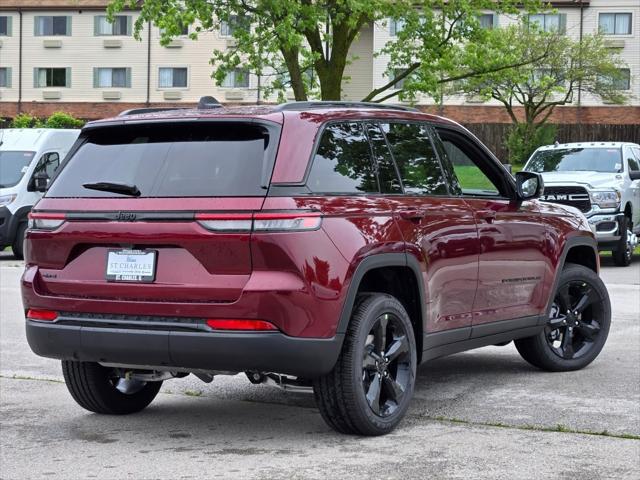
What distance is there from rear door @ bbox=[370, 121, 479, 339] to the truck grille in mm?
13642

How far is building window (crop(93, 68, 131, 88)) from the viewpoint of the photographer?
6700 cm

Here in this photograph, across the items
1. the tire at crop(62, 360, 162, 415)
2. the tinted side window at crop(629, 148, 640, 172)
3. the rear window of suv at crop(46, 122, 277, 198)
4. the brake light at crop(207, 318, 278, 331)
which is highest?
the tinted side window at crop(629, 148, 640, 172)

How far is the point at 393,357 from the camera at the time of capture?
6.86 meters

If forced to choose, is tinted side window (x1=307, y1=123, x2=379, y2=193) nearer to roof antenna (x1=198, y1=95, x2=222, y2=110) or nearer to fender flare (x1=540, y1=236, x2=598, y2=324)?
roof antenna (x1=198, y1=95, x2=222, y2=110)

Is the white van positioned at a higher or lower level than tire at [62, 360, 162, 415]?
→ higher

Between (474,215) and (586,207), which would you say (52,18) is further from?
(474,215)

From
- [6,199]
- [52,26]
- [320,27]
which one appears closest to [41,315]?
[6,199]

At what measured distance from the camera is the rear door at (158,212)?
20.4ft

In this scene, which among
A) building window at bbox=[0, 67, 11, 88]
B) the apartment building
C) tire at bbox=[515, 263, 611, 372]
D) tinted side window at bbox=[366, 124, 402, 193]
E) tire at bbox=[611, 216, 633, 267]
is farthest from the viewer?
building window at bbox=[0, 67, 11, 88]

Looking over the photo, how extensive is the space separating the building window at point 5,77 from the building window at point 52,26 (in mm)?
2577

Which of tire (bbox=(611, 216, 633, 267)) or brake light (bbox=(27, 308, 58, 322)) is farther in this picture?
tire (bbox=(611, 216, 633, 267))

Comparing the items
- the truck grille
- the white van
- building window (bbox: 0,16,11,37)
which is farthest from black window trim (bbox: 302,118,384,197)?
building window (bbox: 0,16,11,37)

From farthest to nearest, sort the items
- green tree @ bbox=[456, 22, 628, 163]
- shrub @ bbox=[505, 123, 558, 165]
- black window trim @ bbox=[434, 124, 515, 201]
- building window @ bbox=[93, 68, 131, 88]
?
building window @ bbox=[93, 68, 131, 88] < green tree @ bbox=[456, 22, 628, 163] < shrub @ bbox=[505, 123, 558, 165] < black window trim @ bbox=[434, 124, 515, 201]

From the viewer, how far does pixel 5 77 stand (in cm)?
6906
